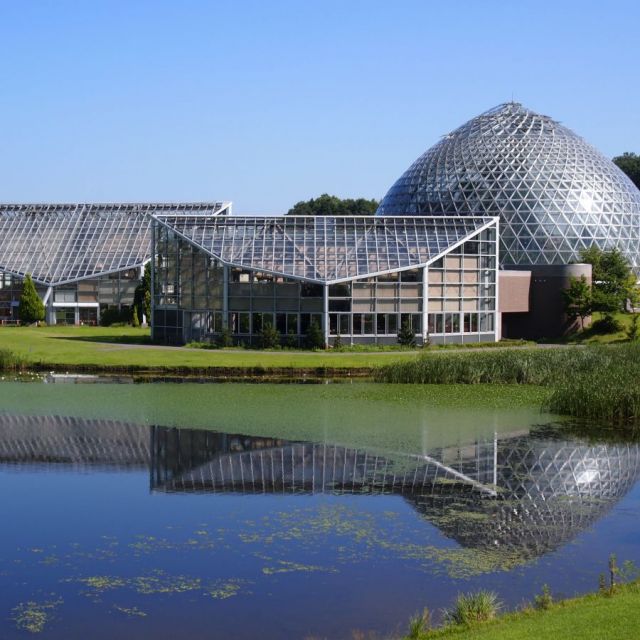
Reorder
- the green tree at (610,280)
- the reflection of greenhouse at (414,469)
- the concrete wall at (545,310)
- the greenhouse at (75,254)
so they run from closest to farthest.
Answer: the reflection of greenhouse at (414,469) < the green tree at (610,280) < the concrete wall at (545,310) < the greenhouse at (75,254)

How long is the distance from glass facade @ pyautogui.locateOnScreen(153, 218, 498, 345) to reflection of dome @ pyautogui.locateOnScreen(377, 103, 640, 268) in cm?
1799

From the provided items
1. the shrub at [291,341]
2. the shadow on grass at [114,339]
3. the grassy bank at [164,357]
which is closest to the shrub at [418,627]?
the grassy bank at [164,357]

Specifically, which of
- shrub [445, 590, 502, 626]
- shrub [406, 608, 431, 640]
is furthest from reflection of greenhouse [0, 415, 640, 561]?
shrub [406, 608, 431, 640]

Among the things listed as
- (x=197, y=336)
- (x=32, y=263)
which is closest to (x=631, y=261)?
(x=197, y=336)

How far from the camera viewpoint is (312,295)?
63438 millimetres

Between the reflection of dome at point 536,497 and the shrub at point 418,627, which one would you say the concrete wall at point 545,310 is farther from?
the shrub at point 418,627

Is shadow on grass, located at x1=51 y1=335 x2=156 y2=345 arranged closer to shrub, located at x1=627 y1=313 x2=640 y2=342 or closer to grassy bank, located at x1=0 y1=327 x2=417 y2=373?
grassy bank, located at x1=0 y1=327 x2=417 y2=373

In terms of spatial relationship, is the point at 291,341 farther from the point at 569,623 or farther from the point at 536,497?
the point at 569,623

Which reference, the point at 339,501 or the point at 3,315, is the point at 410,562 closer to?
the point at 339,501

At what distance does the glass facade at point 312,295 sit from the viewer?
6344cm

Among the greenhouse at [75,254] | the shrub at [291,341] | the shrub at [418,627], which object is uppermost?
the greenhouse at [75,254]

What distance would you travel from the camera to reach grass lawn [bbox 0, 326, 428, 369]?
175ft

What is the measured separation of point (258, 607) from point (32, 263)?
3033 inches

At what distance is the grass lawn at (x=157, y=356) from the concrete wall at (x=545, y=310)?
18.7 metres
